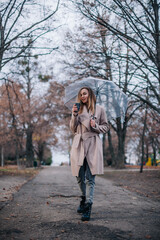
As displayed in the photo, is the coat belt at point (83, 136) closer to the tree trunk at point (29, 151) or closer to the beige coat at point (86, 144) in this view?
the beige coat at point (86, 144)

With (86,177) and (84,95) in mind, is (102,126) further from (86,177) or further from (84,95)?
(86,177)

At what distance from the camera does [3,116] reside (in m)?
29.7

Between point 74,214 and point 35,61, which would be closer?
point 74,214

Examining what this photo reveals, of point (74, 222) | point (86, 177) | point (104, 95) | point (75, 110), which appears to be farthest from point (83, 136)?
point (104, 95)

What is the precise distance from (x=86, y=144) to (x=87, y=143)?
3 cm

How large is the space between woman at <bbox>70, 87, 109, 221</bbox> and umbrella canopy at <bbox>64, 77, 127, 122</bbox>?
1.31 meters

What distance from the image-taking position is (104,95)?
20.9ft

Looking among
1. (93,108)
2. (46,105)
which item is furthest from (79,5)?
(46,105)

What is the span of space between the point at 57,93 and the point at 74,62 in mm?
8313

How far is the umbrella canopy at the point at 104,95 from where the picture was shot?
19.3 ft

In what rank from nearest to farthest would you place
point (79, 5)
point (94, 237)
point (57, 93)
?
point (94, 237) → point (79, 5) → point (57, 93)

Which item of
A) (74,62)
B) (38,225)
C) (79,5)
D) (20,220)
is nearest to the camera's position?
(38,225)

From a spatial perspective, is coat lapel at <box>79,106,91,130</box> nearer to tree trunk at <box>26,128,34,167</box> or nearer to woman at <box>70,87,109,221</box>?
woman at <box>70,87,109,221</box>

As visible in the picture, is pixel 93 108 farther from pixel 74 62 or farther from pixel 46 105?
pixel 46 105
